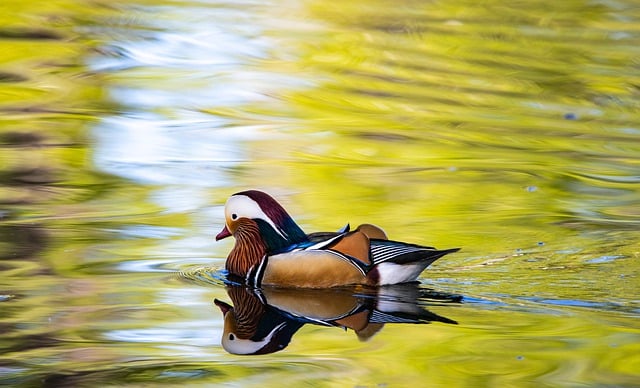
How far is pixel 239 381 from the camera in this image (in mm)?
5438

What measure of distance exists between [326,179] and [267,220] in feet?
7.19

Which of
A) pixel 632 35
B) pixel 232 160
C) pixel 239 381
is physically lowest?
pixel 239 381

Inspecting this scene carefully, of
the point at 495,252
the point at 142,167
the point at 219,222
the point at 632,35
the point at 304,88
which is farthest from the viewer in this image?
the point at 632,35

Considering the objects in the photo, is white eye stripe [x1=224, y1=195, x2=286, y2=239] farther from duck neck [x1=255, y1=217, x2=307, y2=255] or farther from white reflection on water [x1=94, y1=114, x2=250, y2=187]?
white reflection on water [x1=94, y1=114, x2=250, y2=187]

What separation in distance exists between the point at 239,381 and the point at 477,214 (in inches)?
132

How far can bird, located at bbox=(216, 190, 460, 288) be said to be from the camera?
6926 millimetres

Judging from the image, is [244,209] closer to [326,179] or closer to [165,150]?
[326,179]

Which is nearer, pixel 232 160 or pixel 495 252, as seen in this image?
pixel 495 252

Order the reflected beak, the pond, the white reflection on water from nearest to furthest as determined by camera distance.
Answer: the pond
the reflected beak
the white reflection on water

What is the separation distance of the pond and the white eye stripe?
30cm

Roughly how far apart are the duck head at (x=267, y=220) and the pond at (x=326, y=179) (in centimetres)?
30

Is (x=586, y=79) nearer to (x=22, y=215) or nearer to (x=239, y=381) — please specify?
(x=22, y=215)

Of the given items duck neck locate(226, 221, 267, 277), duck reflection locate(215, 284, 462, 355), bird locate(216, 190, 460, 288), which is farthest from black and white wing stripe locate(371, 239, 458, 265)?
duck neck locate(226, 221, 267, 277)

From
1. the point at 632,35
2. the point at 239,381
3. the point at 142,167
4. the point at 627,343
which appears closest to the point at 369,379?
the point at 239,381
